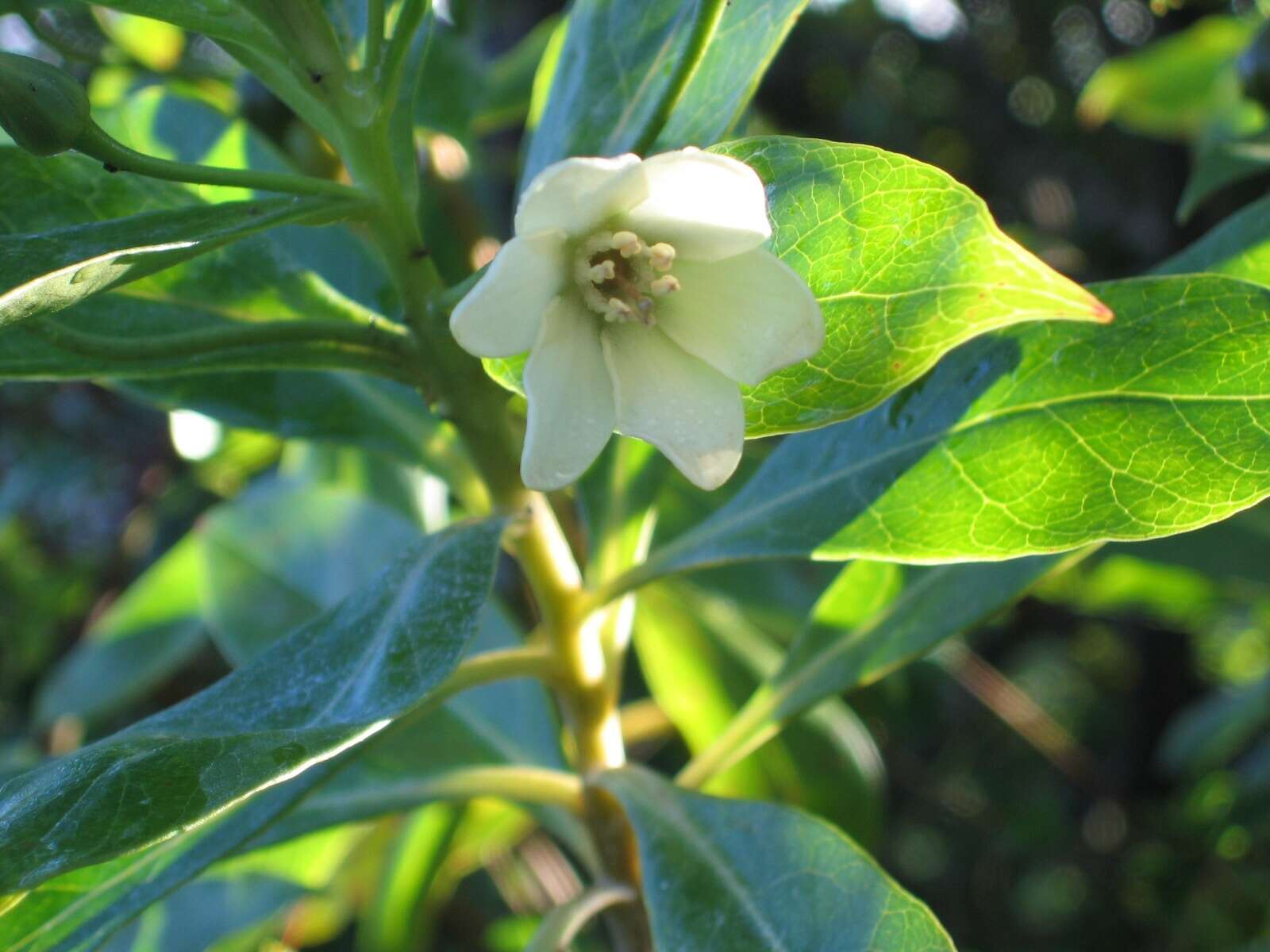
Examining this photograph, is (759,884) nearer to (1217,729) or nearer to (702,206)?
(702,206)

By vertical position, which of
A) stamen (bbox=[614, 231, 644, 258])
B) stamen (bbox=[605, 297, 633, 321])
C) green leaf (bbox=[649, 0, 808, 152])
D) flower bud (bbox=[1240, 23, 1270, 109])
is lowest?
flower bud (bbox=[1240, 23, 1270, 109])

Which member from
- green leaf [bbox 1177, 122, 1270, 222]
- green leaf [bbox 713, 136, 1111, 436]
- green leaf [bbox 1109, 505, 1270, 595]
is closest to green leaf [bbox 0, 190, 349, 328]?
green leaf [bbox 713, 136, 1111, 436]

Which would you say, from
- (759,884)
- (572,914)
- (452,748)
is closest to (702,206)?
(759,884)

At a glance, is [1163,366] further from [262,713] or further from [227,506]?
[227,506]

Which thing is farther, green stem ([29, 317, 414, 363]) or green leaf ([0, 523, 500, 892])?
green stem ([29, 317, 414, 363])

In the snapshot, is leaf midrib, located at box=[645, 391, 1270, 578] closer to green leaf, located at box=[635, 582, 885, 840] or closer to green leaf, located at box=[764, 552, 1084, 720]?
green leaf, located at box=[764, 552, 1084, 720]
